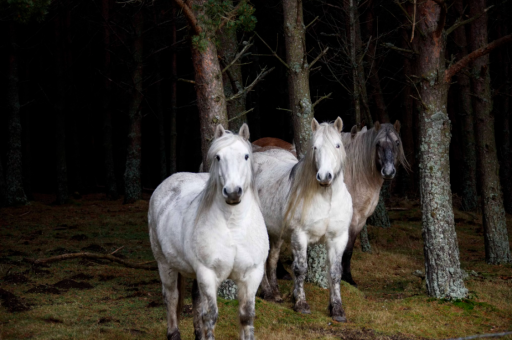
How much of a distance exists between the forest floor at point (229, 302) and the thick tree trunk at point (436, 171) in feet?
1.06

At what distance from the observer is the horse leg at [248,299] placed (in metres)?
4.69

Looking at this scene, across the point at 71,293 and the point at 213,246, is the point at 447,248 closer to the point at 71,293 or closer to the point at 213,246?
the point at 213,246

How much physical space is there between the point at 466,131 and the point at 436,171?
8226 millimetres

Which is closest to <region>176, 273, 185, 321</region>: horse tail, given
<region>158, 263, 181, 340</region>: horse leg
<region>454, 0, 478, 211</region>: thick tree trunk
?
<region>158, 263, 181, 340</region>: horse leg

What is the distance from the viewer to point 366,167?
8.75 m

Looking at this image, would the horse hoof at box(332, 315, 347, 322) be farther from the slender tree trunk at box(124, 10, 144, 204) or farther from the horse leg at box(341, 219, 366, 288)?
the slender tree trunk at box(124, 10, 144, 204)

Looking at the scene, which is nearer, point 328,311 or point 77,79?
point 328,311

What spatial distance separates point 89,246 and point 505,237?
7.48 meters

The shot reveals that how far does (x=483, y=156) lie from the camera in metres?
9.86

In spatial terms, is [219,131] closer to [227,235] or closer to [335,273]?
[227,235]

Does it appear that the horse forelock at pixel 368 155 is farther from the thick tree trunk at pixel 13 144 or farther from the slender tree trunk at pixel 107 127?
the slender tree trunk at pixel 107 127

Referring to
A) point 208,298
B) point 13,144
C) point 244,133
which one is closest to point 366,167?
point 244,133

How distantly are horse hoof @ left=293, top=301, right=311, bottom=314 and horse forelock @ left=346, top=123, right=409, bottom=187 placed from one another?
270 cm

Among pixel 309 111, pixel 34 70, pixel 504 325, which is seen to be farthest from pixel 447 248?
pixel 34 70
